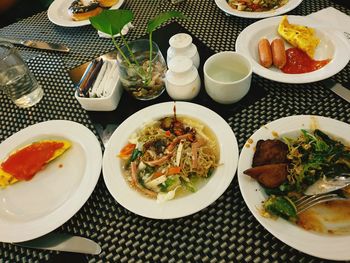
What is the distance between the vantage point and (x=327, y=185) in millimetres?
891

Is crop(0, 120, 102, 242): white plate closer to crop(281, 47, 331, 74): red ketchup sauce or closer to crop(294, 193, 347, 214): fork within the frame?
crop(294, 193, 347, 214): fork

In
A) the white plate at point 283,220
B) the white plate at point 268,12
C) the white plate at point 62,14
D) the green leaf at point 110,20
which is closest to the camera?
the white plate at point 283,220

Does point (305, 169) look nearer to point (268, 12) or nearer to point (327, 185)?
point (327, 185)

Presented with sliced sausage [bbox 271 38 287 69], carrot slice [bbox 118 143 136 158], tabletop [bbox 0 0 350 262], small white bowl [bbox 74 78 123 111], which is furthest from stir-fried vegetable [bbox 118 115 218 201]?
sliced sausage [bbox 271 38 287 69]

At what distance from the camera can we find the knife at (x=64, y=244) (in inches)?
35.7

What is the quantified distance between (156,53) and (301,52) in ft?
2.19

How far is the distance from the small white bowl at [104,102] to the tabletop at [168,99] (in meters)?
0.03

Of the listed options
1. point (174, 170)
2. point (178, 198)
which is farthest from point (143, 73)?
point (178, 198)

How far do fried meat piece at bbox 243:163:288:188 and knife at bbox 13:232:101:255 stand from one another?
0.52 m

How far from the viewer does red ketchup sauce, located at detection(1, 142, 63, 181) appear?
1.11 meters

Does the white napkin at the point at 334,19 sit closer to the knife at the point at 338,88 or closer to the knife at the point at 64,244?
the knife at the point at 338,88

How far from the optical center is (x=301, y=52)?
139cm

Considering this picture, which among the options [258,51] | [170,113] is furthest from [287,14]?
[170,113]

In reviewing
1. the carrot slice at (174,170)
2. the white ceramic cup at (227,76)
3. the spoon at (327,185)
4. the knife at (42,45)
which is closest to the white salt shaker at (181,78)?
the white ceramic cup at (227,76)
